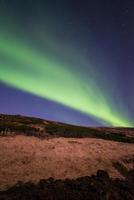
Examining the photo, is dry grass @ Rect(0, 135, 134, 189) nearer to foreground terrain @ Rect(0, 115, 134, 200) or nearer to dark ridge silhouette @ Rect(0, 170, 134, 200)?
foreground terrain @ Rect(0, 115, 134, 200)

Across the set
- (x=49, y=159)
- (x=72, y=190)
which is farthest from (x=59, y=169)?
(x=72, y=190)

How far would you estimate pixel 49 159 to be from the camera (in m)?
26.8

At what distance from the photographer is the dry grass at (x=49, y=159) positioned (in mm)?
21755

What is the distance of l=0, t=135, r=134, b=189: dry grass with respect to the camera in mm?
21755

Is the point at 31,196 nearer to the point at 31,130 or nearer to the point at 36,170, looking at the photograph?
the point at 36,170

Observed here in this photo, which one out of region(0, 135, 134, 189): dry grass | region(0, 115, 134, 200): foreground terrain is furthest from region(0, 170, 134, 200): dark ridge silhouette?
region(0, 135, 134, 189): dry grass

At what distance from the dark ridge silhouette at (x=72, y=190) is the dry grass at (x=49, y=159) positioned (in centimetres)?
181

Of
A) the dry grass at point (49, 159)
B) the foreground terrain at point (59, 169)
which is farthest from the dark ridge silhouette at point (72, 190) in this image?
the dry grass at point (49, 159)

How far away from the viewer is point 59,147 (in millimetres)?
32719

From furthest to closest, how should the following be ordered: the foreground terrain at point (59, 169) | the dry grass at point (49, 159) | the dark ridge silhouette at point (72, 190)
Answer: the dry grass at point (49, 159), the foreground terrain at point (59, 169), the dark ridge silhouette at point (72, 190)

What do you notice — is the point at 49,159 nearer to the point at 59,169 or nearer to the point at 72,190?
the point at 59,169

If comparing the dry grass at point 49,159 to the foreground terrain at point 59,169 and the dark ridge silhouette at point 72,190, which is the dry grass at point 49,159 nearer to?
the foreground terrain at point 59,169

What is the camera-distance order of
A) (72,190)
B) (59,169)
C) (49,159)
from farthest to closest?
(49,159)
(59,169)
(72,190)

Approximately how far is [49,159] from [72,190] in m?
9.05
